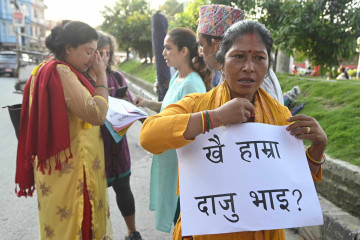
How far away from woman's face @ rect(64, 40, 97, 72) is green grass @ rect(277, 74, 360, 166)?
228 centimetres

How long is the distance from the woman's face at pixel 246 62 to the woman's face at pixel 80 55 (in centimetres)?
98

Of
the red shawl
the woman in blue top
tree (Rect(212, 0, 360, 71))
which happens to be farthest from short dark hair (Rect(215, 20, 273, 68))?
tree (Rect(212, 0, 360, 71))

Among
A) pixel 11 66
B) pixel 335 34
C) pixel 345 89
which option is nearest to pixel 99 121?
pixel 345 89

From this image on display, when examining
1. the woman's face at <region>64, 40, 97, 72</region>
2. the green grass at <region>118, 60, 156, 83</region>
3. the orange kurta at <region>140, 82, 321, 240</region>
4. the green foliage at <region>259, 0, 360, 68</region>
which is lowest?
the green grass at <region>118, 60, 156, 83</region>

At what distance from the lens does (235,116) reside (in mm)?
1146

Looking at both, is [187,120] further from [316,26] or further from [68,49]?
[316,26]

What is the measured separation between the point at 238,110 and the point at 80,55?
1173 millimetres

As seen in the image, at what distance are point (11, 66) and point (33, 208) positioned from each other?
18485 millimetres

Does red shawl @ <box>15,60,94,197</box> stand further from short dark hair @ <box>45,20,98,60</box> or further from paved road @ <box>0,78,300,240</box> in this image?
paved road @ <box>0,78,300,240</box>

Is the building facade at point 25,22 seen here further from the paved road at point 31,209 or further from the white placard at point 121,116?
the white placard at point 121,116

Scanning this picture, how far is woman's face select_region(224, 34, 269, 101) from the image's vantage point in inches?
50.6

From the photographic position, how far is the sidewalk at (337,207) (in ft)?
7.66

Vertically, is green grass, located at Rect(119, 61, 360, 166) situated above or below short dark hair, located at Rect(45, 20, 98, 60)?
below

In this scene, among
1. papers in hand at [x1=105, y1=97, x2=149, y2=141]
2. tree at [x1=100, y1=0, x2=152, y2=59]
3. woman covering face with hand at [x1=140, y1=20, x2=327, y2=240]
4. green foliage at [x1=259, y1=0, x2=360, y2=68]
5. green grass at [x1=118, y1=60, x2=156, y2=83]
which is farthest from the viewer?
tree at [x1=100, y1=0, x2=152, y2=59]
